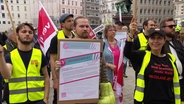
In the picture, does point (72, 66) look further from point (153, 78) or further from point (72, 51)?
point (153, 78)

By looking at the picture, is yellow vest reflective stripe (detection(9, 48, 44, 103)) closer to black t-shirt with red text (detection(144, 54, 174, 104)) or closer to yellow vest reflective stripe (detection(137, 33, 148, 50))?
black t-shirt with red text (detection(144, 54, 174, 104))

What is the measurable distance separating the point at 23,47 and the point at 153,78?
1776 mm

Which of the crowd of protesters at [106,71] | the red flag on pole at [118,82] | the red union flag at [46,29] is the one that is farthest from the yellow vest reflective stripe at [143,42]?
the red union flag at [46,29]

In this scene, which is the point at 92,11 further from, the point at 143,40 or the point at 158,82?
the point at 158,82

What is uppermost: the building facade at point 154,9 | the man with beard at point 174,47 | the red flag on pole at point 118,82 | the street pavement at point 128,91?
the building facade at point 154,9

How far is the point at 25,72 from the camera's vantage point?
3422mm

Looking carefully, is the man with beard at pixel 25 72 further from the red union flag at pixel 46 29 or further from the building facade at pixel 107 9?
the building facade at pixel 107 9

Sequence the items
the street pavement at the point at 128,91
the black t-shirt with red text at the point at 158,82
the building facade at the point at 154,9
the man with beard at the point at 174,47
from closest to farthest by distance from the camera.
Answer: the black t-shirt with red text at the point at 158,82
the man with beard at the point at 174,47
the street pavement at the point at 128,91
the building facade at the point at 154,9

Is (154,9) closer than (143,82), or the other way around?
(143,82)

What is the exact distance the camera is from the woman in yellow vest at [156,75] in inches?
127

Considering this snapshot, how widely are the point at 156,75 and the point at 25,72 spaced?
1.70 m

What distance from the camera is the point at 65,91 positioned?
10.1 feet

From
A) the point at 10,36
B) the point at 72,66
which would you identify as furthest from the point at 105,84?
the point at 10,36

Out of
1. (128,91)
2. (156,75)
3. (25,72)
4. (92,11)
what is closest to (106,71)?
(156,75)
